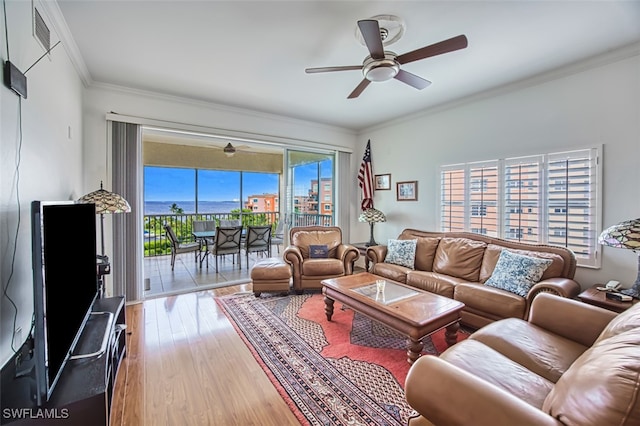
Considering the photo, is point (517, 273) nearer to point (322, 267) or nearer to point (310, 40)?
point (322, 267)

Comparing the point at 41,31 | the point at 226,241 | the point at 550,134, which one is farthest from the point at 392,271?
the point at 41,31

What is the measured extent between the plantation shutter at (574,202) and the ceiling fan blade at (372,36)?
248 centimetres

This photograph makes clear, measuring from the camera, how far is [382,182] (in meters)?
5.38

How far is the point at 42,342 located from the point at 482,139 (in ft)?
15.0

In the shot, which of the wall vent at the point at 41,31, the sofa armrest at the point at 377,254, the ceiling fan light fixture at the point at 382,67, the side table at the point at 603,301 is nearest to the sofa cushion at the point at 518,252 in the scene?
the side table at the point at 603,301

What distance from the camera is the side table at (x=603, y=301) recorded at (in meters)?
2.25

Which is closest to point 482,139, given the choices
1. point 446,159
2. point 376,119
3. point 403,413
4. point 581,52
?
point 446,159

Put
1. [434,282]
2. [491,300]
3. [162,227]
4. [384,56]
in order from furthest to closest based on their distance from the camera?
[162,227] < [434,282] < [491,300] < [384,56]

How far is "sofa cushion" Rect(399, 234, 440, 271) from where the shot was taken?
12.8ft

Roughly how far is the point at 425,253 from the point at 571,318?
2085 mm

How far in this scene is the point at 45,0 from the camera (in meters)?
1.97

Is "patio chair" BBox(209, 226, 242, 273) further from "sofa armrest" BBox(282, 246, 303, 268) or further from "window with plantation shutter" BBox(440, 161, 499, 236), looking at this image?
"window with plantation shutter" BBox(440, 161, 499, 236)

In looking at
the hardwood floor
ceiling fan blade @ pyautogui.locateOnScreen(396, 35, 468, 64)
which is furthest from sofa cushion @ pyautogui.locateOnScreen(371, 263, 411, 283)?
ceiling fan blade @ pyautogui.locateOnScreen(396, 35, 468, 64)

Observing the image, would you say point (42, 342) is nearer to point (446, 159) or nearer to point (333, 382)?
point (333, 382)
